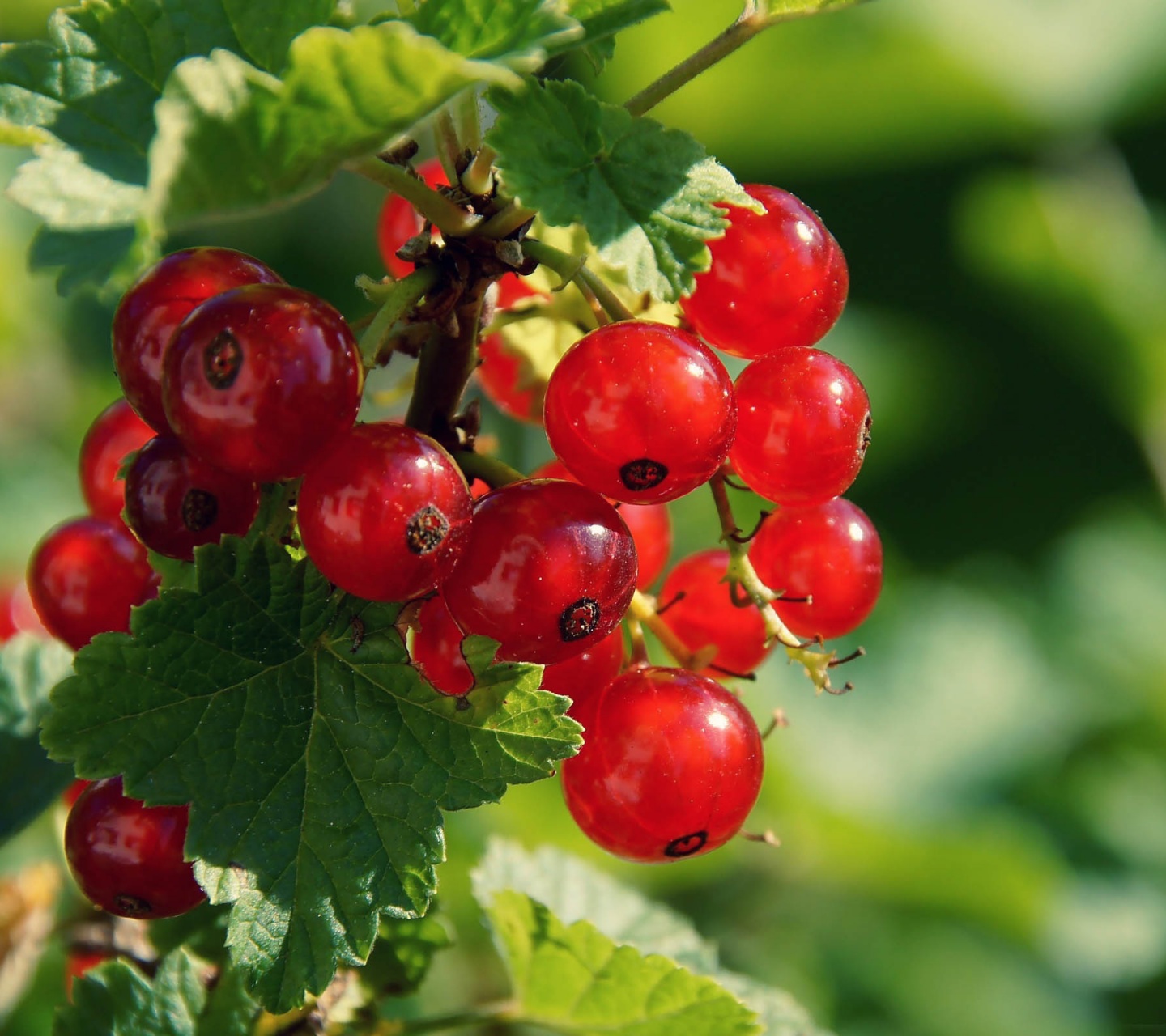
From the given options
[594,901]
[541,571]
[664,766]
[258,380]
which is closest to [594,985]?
[594,901]

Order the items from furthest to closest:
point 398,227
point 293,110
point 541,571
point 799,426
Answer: point 398,227 < point 799,426 < point 541,571 < point 293,110

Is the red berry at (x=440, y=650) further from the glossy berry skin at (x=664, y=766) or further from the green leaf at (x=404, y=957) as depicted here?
the green leaf at (x=404, y=957)

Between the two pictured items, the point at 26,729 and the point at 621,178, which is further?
the point at 26,729

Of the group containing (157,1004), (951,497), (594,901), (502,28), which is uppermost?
(502,28)

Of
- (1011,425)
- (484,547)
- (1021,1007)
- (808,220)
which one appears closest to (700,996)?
(484,547)

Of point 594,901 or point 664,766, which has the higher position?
point 664,766

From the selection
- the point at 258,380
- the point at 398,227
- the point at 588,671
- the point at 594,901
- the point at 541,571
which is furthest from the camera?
the point at 594,901

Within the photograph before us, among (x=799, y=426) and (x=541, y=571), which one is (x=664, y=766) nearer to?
(x=541, y=571)
